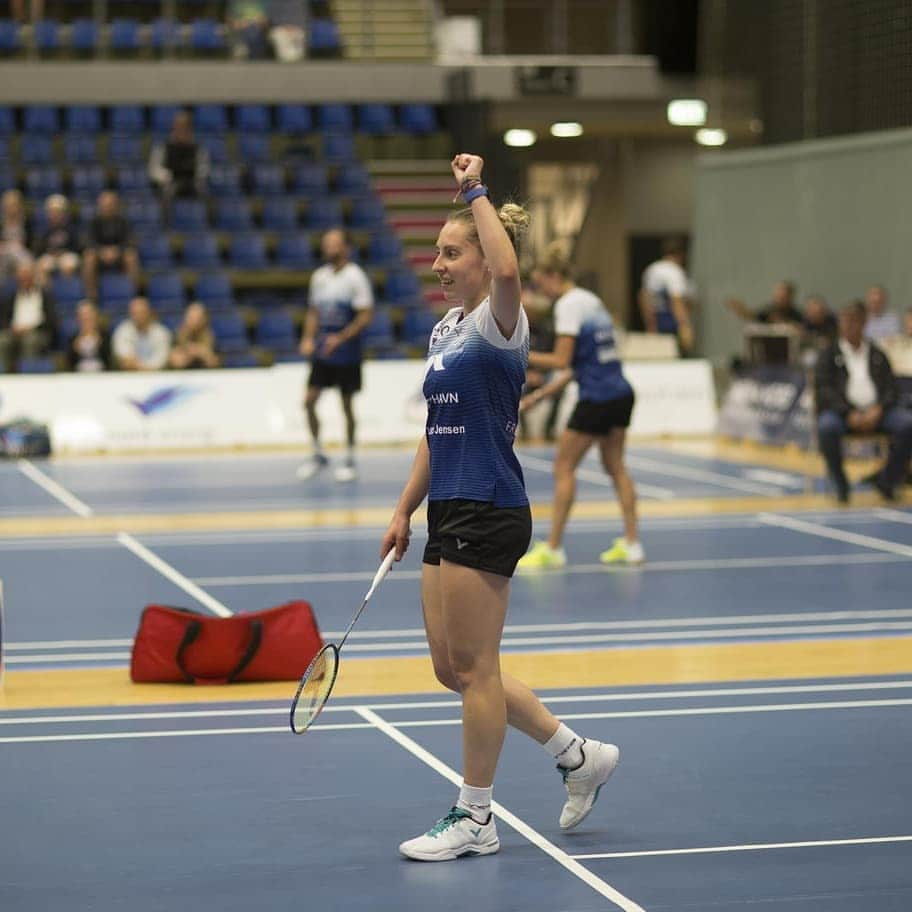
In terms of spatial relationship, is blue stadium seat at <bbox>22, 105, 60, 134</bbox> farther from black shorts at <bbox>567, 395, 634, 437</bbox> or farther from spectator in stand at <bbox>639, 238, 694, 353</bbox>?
black shorts at <bbox>567, 395, 634, 437</bbox>

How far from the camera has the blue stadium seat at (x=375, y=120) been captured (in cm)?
3066

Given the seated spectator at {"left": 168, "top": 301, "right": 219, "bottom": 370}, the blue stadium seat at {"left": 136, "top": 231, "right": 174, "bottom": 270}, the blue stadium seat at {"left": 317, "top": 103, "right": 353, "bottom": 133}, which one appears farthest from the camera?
the blue stadium seat at {"left": 317, "top": 103, "right": 353, "bottom": 133}

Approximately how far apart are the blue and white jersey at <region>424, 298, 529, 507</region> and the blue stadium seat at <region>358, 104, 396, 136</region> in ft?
81.8

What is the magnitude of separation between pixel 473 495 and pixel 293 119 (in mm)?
24810

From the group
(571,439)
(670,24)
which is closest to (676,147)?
(670,24)

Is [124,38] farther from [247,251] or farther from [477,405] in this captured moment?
[477,405]

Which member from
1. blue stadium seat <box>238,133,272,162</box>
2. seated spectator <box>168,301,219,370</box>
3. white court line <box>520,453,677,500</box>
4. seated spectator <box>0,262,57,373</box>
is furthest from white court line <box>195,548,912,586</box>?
blue stadium seat <box>238,133,272,162</box>

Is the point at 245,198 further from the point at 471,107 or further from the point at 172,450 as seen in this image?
the point at 172,450

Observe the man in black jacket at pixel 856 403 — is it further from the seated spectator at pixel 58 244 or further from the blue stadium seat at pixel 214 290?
the seated spectator at pixel 58 244

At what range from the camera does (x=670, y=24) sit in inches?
1176

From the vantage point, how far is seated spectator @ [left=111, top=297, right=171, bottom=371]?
76.3 ft

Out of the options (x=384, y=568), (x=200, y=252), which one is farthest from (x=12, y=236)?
(x=384, y=568)

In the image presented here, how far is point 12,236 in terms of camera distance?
82.5 feet

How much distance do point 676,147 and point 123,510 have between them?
21.0 metres
